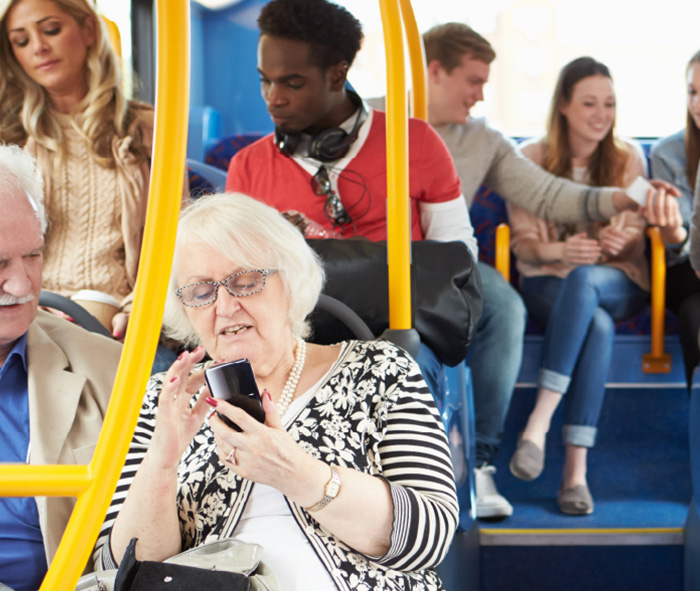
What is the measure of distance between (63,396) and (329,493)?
49 cm

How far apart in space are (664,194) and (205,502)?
6.53ft

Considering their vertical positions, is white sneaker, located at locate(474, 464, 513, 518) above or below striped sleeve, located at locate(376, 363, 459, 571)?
below

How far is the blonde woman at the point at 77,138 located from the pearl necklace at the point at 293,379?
2.28ft

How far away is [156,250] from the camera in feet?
3.20

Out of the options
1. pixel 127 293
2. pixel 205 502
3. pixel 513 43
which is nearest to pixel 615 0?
pixel 513 43

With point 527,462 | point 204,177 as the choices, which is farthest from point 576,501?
point 204,177

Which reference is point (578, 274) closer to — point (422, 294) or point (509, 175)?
point (509, 175)

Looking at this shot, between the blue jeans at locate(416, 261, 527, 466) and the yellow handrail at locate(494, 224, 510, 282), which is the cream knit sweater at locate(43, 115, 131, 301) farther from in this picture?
the yellow handrail at locate(494, 224, 510, 282)

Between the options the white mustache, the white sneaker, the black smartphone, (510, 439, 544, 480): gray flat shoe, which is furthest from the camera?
(510, 439, 544, 480): gray flat shoe

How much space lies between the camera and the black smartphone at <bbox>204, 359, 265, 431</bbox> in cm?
109

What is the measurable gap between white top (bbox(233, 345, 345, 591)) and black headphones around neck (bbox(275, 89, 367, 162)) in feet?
3.62

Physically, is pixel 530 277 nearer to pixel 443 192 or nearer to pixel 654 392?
pixel 654 392

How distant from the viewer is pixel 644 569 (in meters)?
2.40

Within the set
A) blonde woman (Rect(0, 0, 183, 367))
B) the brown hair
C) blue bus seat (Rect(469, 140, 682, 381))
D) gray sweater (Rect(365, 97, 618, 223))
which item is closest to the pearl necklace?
→ blonde woman (Rect(0, 0, 183, 367))
